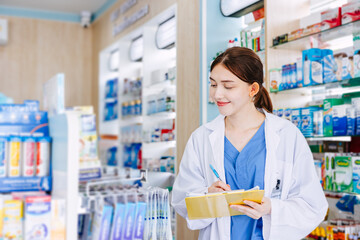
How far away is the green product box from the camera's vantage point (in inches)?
117

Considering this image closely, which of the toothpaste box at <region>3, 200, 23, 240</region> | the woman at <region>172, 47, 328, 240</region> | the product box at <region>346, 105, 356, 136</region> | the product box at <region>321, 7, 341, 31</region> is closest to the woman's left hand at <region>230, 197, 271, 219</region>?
the woman at <region>172, 47, 328, 240</region>

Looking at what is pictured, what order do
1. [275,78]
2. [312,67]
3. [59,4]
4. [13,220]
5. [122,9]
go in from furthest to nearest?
[59,4] < [122,9] < [275,78] < [312,67] < [13,220]

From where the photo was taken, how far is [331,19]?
9.71 ft

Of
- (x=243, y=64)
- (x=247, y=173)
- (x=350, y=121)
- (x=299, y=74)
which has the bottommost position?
(x=247, y=173)

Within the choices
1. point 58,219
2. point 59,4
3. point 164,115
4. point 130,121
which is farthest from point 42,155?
point 59,4

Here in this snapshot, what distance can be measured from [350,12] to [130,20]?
3.24 meters

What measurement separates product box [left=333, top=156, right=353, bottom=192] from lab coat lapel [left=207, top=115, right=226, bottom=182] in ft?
3.44

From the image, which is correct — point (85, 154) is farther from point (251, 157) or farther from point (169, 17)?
point (169, 17)

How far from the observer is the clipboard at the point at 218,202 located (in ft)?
6.12

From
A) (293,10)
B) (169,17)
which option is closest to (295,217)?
(293,10)

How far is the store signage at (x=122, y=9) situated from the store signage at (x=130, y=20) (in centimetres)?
14

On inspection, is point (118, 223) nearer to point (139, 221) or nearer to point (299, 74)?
point (139, 221)

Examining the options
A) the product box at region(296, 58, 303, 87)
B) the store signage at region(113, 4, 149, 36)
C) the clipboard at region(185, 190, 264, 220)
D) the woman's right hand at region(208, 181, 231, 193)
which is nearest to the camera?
the clipboard at region(185, 190, 264, 220)

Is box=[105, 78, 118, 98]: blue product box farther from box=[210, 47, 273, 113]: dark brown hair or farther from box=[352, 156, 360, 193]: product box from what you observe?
box=[210, 47, 273, 113]: dark brown hair
